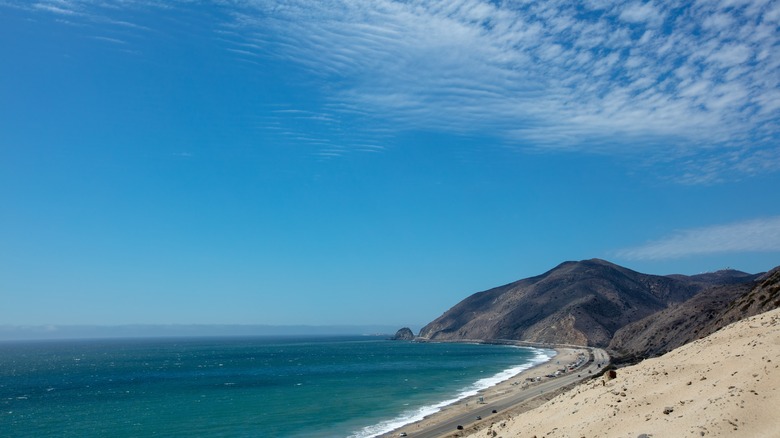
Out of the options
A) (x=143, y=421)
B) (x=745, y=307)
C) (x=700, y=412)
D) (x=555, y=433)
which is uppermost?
(x=745, y=307)

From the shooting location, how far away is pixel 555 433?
2639 centimetres

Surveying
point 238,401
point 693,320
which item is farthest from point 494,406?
point 693,320

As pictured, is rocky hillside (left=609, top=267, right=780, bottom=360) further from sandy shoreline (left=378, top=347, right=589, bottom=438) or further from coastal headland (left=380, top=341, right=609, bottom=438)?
sandy shoreline (left=378, top=347, right=589, bottom=438)

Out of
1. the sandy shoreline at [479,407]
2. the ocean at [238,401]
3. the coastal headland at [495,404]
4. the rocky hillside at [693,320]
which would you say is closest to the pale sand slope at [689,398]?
the coastal headland at [495,404]

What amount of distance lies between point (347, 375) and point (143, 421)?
61313 millimetres

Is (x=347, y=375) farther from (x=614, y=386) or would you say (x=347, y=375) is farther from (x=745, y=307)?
(x=614, y=386)

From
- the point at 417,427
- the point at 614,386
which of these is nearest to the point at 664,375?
the point at 614,386

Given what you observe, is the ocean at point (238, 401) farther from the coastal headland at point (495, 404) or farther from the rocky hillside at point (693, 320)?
the rocky hillside at point (693, 320)

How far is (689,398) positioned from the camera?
2400cm

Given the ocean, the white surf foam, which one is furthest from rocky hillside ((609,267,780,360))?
the ocean

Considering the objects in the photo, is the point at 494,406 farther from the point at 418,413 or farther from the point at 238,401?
the point at 238,401

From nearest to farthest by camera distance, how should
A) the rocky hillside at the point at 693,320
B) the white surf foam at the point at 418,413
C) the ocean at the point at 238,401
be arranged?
the white surf foam at the point at 418,413
the ocean at the point at 238,401
the rocky hillside at the point at 693,320

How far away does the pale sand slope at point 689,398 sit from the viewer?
20.8 meters

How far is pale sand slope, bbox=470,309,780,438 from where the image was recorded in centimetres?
2075
